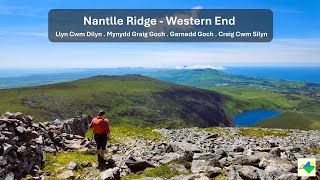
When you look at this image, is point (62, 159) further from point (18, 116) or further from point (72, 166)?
point (18, 116)

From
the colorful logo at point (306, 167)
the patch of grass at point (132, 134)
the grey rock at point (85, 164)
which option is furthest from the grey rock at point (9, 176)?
the patch of grass at point (132, 134)

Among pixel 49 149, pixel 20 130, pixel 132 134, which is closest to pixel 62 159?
pixel 49 149

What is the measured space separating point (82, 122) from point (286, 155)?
2993 cm

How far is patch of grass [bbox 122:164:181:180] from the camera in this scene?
19767 mm

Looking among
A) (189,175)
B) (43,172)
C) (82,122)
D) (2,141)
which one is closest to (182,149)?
(189,175)

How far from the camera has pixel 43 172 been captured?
76.4ft

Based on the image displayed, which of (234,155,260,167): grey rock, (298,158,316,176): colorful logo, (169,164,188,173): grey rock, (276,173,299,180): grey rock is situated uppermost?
(298,158,316,176): colorful logo

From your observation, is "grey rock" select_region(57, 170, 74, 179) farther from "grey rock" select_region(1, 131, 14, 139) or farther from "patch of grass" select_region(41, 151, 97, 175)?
"grey rock" select_region(1, 131, 14, 139)

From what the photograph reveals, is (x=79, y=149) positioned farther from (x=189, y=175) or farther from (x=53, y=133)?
(x=189, y=175)

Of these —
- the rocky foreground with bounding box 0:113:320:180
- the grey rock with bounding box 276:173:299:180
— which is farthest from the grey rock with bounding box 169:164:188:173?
the grey rock with bounding box 276:173:299:180

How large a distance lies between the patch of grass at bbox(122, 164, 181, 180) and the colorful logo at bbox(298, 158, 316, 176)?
6263 mm

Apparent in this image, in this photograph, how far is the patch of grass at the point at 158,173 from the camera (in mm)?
19767

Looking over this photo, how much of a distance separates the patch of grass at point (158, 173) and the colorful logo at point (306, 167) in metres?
6.26

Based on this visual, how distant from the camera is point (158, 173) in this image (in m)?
20.2
